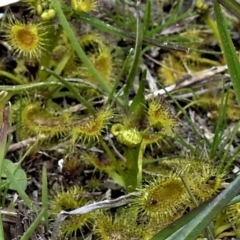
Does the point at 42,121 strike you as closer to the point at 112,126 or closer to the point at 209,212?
the point at 112,126

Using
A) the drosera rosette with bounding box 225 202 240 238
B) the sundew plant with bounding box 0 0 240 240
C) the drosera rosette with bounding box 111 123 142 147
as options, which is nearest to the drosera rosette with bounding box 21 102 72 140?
the sundew plant with bounding box 0 0 240 240

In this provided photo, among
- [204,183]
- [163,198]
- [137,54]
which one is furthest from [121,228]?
[137,54]

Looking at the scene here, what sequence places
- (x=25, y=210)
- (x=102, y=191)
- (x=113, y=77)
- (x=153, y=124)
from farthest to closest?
(x=113, y=77), (x=102, y=191), (x=153, y=124), (x=25, y=210)

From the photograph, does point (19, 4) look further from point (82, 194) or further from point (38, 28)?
point (82, 194)

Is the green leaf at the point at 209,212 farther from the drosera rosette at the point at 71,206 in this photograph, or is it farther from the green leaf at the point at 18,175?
the green leaf at the point at 18,175

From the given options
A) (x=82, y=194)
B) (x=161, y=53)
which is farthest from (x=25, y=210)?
(x=161, y=53)

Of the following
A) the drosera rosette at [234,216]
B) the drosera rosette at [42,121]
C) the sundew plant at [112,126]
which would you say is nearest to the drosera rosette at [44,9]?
the sundew plant at [112,126]
